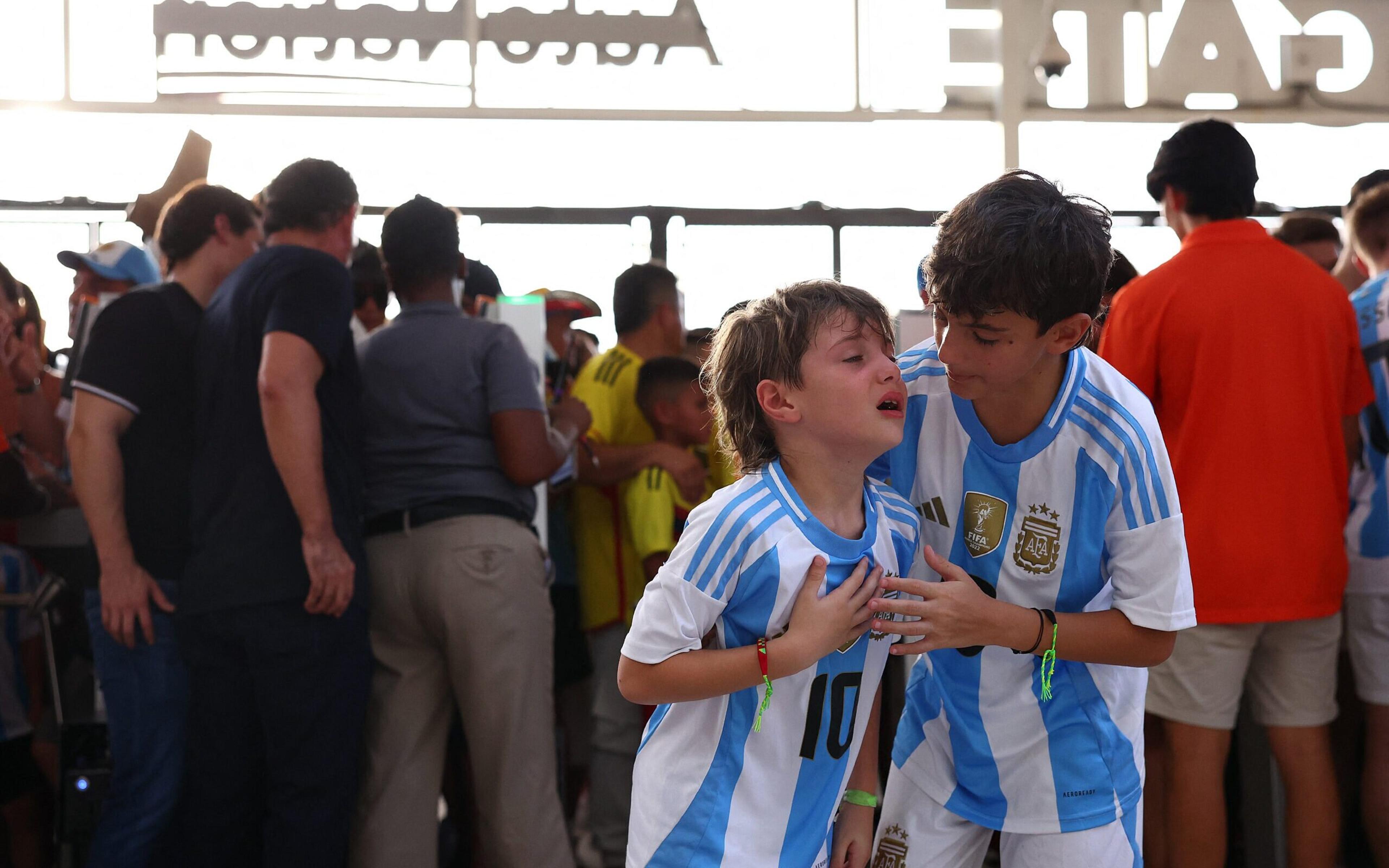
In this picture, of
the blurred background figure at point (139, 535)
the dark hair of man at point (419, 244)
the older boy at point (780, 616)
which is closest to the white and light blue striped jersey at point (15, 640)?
the blurred background figure at point (139, 535)

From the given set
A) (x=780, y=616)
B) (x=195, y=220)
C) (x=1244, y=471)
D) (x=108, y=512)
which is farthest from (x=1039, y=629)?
(x=195, y=220)

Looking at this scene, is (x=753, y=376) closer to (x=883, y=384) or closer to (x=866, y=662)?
(x=883, y=384)

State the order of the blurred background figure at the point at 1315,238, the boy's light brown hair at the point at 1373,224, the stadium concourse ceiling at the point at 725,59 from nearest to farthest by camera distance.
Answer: the boy's light brown hair at the point at 1373,224 < the blurred background figure at the point at 1315,238 < the stadium concourse ceiling at the point at 725,59

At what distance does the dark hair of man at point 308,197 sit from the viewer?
2600 mm

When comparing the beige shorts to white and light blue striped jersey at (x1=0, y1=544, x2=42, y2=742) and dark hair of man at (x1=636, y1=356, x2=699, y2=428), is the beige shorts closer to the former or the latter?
dark hair of man at (x1=636, y1=356, x2=699, y2=428)

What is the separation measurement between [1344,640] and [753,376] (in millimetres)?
2215

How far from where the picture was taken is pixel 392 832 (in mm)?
2654

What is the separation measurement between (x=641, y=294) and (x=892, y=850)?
2.09 metres

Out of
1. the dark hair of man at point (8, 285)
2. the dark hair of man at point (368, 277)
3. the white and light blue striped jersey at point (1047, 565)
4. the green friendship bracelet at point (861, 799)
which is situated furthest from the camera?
the dark hair of man at point (368, 277)

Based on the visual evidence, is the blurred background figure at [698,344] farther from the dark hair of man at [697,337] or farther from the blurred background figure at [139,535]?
the blurred background figure at [139,535]

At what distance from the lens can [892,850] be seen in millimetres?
1678

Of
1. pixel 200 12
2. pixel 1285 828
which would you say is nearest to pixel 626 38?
pixel 200 12

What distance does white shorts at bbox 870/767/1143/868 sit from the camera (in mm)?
1560

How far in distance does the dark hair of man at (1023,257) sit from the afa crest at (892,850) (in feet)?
2.39
